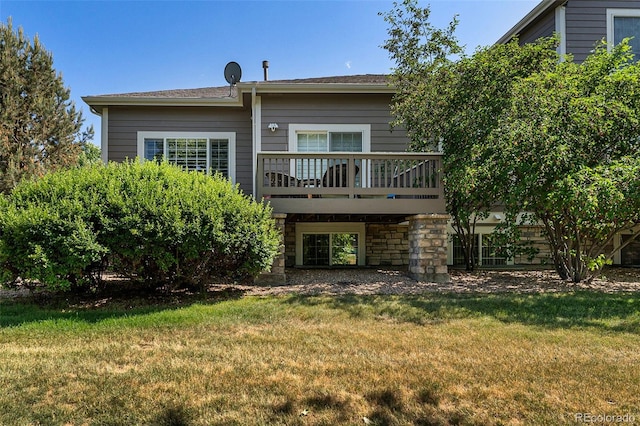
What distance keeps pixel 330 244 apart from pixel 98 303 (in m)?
5.53

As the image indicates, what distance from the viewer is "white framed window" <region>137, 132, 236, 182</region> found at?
937 centimetres

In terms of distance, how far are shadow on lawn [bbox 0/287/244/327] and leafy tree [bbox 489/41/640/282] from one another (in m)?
5.14

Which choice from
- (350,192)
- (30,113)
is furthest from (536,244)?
(30,113)

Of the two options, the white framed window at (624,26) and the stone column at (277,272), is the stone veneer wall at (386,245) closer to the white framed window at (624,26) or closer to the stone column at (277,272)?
the stone column at (277,272)

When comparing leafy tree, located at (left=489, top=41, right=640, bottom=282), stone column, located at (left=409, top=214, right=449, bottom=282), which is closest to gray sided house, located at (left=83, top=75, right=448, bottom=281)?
stone column, located at (left=409, top=214, right=449, bottom=282)

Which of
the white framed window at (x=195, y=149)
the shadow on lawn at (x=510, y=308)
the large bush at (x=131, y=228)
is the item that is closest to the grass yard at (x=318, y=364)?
the shadow on lawn at (x=510, y=308)

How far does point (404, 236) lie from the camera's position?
9461 mm

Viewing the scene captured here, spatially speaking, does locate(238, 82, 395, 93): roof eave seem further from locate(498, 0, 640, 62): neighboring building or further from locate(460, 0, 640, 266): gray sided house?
locate(498, 0, 640, 62): neighboring building

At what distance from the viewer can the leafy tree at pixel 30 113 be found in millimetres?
13375

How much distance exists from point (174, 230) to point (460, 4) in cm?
822

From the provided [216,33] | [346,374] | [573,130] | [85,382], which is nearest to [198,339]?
[85,382]

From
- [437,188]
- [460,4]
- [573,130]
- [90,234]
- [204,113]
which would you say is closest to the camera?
[90,234]

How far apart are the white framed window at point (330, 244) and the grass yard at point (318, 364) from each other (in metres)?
4.47

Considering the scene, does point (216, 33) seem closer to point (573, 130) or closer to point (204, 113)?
point (204, 113)
